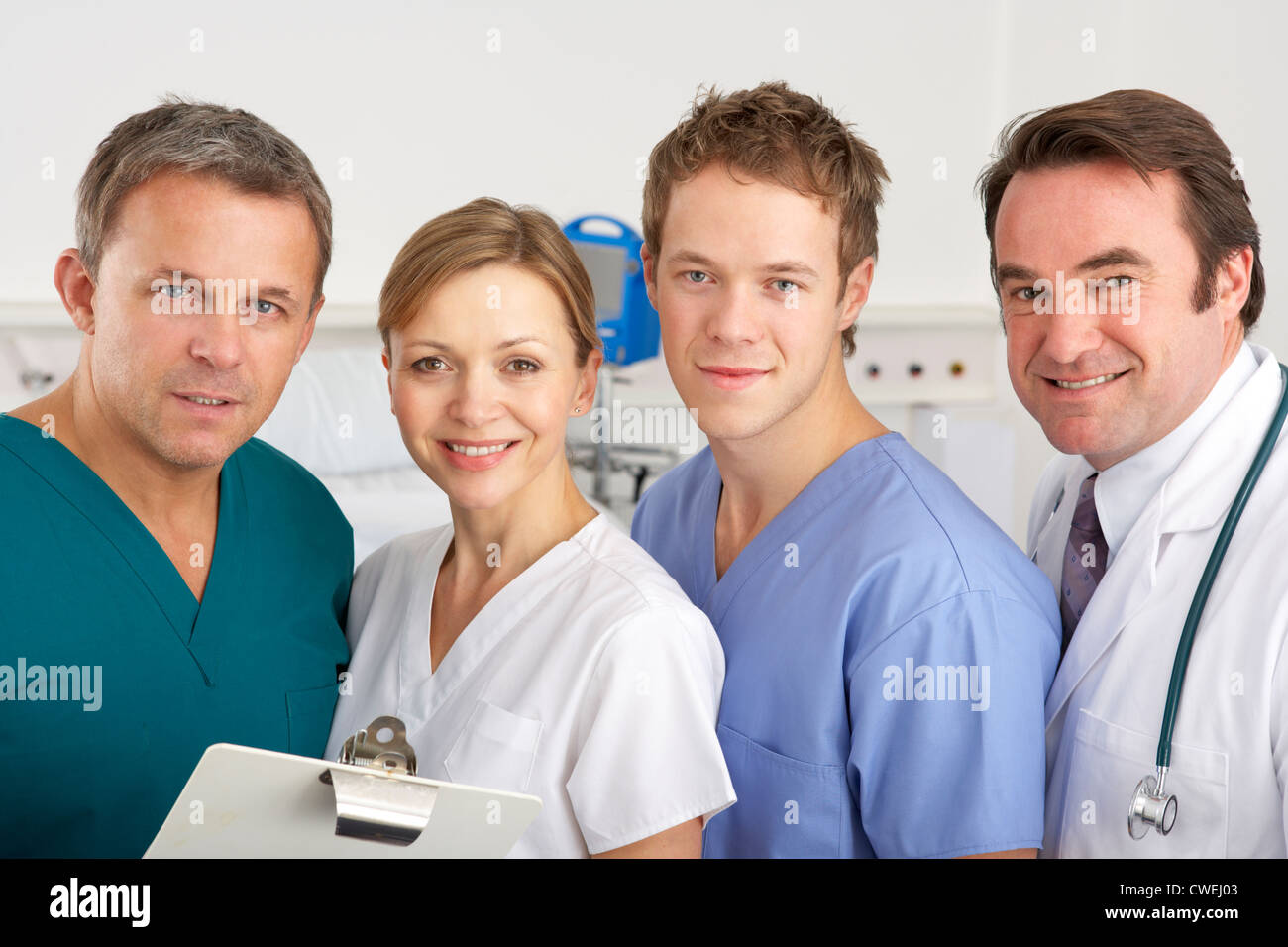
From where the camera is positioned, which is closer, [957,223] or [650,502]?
[650,502]

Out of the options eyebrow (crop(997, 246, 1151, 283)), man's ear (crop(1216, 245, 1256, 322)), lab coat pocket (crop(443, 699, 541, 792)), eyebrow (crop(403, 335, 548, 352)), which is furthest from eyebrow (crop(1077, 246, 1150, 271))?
lab coat pocket (crop(443, 699, 541, 792))

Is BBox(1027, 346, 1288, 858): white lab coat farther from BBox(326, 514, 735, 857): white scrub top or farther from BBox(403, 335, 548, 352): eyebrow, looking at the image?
BBox(403, 335, 548, 352): eyebrow

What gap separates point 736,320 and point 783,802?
0.53 m

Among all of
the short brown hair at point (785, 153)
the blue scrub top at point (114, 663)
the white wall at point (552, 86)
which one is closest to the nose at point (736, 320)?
the short brown hair at point (785, 153)

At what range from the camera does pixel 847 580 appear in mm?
1240

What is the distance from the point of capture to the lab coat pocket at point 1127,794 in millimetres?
1104

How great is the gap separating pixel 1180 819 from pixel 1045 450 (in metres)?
3.42

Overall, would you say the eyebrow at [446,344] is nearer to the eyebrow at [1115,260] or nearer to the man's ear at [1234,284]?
the eyebrow at [1115,260]

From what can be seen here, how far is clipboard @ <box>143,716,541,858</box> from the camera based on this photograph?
2.62 feet

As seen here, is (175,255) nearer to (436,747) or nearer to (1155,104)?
(436,747)

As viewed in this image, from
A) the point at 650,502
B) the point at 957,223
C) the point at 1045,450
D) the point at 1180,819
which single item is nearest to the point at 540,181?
the point at 957,223

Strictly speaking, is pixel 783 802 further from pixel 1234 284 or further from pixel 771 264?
pixel 1234 284

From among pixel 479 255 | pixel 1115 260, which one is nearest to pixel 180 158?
pixel 479 255

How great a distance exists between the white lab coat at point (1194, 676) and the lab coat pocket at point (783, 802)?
246mm
